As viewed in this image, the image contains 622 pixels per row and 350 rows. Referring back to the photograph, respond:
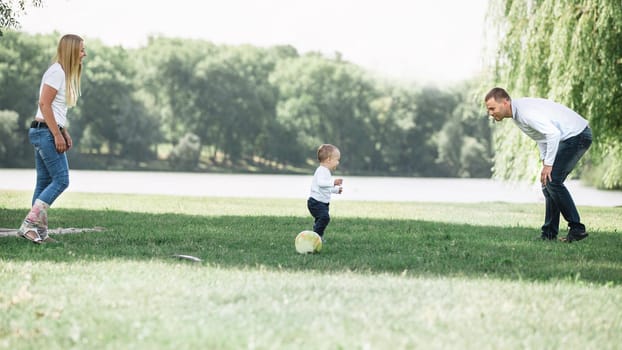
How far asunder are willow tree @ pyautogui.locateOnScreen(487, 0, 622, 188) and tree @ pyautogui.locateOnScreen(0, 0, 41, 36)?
11.8 m

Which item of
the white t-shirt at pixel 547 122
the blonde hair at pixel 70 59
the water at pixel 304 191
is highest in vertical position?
the blonde hair at pixel 70 59

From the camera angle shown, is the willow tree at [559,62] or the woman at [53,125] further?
the willow tree at [559,62]

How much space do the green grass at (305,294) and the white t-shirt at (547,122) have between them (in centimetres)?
136

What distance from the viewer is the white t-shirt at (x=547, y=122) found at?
8875mm

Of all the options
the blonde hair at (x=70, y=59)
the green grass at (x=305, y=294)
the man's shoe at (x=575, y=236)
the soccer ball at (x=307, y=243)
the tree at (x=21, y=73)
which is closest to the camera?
the green grass at (x=305, y=294)

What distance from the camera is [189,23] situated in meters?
83.7

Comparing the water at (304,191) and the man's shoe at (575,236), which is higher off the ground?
the man's shoe at (575,236)

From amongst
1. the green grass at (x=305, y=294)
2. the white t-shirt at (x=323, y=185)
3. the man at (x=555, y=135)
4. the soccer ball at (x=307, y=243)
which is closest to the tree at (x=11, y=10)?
the green grass at (x=305, y=294)

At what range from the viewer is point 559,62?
54.0 feet

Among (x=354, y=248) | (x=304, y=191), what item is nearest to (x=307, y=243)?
(x=354, y=248)

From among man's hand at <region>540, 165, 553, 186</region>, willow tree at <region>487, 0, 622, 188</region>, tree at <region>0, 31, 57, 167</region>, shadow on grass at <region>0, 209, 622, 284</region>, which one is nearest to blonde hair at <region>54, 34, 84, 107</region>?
shadow on grass at <region>0, 209, 622, 284</region>

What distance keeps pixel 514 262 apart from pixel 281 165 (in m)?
68.9

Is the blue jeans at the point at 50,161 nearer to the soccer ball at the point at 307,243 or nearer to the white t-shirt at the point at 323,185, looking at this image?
the soccer ball at the point at 307,243

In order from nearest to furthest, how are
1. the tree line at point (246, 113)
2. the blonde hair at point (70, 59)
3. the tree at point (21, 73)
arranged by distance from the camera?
the blonde hair at point (70, 59) → the tree at point (21, 73) → the tree line at point (246, 113)
